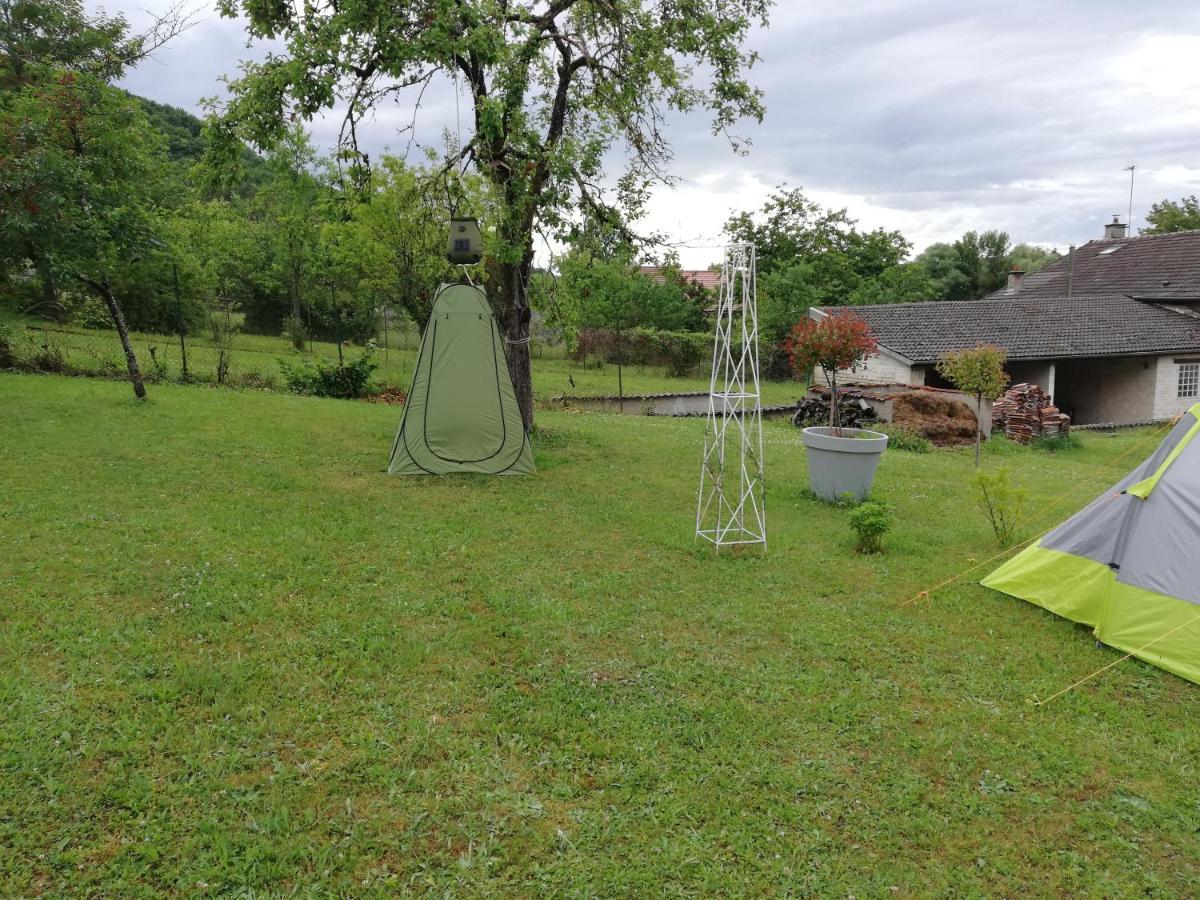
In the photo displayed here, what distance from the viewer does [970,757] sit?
340 cm

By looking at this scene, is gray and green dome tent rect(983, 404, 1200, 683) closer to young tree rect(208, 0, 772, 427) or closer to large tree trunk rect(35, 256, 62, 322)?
young tree rect(208, 0, 772, 427)

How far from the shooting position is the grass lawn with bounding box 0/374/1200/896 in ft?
8.93

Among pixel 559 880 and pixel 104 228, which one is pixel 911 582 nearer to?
pixel 559 880

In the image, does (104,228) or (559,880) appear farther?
(104,228)

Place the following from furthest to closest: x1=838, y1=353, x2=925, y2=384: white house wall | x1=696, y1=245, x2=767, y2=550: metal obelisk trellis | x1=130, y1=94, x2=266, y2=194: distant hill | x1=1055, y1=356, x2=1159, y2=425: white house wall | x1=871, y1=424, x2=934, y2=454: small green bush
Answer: x1=130, y1=94, x2=266, y2=194: distant hill < x1=1055, y1=356, x2=1159, y2=425: white house wall < x1=838, y1=353, x2=925, y2=384: white house wall < x1=871, y1=424, x2=934, y2=454: small green bush < x1=696, y1=245, x2=767, y2=550: metal obelisk trellis

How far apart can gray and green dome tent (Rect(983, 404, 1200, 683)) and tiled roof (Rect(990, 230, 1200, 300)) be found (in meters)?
23.0

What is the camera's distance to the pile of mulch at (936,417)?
14.0 meters

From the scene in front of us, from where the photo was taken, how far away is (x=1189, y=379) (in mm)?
20094

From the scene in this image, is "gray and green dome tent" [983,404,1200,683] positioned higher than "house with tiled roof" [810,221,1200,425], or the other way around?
"house with tiled roof" [810,221,1200,425]

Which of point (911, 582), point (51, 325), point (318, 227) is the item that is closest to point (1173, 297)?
point (911, 582)

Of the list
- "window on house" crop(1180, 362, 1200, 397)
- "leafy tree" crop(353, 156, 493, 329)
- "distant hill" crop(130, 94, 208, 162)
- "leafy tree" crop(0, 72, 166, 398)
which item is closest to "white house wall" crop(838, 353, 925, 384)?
"window on house" crop(1180, 362, 1200, 397)

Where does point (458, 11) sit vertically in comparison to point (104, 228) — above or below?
above

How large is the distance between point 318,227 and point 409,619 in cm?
1830

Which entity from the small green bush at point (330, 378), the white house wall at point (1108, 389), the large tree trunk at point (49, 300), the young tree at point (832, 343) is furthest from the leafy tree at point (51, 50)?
the white house wall at point (1108, 389)
